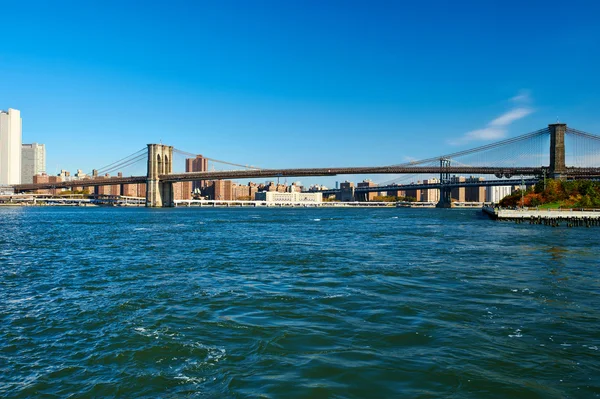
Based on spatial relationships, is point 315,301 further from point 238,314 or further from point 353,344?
point 353,344

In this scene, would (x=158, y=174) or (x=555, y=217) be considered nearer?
(x=555, y=217)

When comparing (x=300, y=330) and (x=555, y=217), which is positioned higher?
(x=555, y=217)

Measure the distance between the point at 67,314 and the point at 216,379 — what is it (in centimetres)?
Answer: 556

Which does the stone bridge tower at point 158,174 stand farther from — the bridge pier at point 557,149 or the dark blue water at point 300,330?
the dark blue water at point 300,330

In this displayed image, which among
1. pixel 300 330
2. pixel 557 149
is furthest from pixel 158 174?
pixel 300 330

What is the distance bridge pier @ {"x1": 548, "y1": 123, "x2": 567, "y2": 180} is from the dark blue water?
76.2 metres

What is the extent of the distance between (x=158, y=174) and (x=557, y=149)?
90.4m

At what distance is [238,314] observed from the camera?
10.3m

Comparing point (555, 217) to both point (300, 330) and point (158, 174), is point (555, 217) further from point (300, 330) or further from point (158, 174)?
point (158, 174)

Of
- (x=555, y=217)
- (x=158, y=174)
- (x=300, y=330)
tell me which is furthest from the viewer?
(x=158, y=174)

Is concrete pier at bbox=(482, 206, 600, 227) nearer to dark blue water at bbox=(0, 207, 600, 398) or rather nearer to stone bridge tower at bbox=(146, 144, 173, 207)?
dark blue water at bbox=(0, 207, 600, 398)

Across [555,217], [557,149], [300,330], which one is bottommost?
[300,330]

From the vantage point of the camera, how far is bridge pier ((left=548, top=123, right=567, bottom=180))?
84438 mm

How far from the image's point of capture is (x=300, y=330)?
9.13 meters
